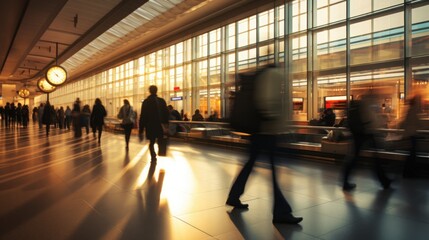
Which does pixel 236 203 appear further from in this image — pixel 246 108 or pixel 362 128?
pixel 362 128

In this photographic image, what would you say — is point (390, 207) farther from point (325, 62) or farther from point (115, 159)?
point (325, 62)

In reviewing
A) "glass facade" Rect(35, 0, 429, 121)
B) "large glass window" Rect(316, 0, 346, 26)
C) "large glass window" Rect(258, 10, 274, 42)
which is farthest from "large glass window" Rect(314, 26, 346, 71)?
"large glass window" Rect(258, 10, 274, 42)

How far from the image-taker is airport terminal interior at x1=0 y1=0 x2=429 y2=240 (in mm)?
3545

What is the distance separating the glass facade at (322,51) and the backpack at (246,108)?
4936 millimetres

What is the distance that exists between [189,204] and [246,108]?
1.41 meters

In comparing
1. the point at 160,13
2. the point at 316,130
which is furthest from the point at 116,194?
the point at 160,13

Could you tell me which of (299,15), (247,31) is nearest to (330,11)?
(299,15)

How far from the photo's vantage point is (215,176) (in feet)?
19.8

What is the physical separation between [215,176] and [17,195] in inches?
120

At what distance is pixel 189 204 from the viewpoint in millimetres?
4160

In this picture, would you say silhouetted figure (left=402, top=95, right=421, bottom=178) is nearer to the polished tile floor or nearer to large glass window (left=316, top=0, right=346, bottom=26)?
the polished tile floor

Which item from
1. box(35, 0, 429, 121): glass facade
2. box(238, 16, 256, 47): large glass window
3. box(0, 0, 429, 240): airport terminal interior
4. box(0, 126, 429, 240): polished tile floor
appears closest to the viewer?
box(0, 126, 429, 240): polished tile floor

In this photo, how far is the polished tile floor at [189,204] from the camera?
3199 mm

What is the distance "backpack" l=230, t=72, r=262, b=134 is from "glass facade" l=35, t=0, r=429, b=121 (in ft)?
16.2
